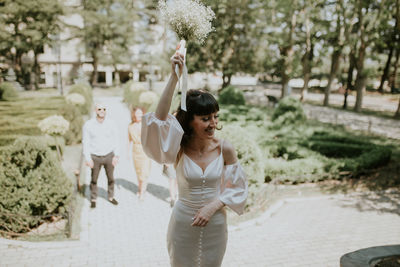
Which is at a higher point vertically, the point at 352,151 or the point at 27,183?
the point at 27,183

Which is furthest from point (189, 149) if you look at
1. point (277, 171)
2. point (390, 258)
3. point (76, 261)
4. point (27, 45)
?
point (27, 45)

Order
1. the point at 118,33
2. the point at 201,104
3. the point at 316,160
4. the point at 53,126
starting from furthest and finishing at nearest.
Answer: the point at 118,33 → the point at 316,160 → the point at 53,126 → the point at 201,104

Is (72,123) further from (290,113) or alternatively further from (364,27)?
(364,27)

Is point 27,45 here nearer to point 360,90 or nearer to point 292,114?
point 292,114

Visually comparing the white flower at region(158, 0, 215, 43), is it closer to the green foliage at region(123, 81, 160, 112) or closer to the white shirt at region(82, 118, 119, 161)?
the white shirt at region(82, 118, 119, 161)

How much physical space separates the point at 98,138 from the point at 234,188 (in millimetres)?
4096

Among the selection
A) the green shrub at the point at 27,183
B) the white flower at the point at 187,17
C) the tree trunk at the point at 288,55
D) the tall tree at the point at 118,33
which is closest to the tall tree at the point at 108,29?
the tall tree at the point at 118,33

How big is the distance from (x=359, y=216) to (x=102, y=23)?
3598 centimetres

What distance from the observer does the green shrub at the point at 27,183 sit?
4.86 m

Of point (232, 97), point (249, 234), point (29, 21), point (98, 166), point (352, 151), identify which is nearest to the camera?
point (249, 234)

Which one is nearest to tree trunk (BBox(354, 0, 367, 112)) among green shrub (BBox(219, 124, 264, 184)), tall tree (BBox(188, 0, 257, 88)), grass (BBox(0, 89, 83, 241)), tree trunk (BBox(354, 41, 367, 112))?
tree trunk (BBox(354, 41, 367, 112))

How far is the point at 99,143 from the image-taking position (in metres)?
5.88

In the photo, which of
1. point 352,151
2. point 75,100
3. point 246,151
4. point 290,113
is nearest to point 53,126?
point 246,151

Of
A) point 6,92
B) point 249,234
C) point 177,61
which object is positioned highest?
point 177,61
